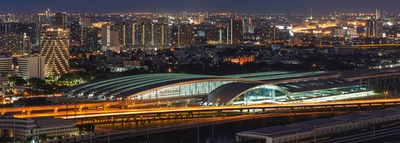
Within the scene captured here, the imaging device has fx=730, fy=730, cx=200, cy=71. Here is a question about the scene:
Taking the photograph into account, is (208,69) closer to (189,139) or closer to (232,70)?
(232,70)

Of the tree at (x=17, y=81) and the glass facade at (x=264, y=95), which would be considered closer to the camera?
the glass facade at (x=264, y=95)

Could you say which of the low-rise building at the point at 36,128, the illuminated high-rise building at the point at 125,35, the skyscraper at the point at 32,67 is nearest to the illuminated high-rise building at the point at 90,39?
the illuminated high-rise building at the point at 125,35

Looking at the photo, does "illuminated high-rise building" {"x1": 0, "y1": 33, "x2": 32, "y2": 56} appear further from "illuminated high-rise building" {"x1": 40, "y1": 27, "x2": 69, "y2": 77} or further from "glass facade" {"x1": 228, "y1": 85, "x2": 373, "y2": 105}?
"glass facade" {"x1": 228, "y1": 85, "x2": 373, "y2": 105}

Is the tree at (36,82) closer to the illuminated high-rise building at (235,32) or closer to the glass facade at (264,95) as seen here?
the glass facade at (264,95)

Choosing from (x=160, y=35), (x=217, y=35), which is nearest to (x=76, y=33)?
(x=160, y=35)

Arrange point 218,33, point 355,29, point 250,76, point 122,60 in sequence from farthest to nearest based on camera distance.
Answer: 1. point 355,29
2. point 218,33
3. point 122,60
4. point 250,76

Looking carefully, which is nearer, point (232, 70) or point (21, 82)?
point (21, 82)

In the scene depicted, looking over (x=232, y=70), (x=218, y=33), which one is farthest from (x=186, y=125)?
(x=218, y=33)

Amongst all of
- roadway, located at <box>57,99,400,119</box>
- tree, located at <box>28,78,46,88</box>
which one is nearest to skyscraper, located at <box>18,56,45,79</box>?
tree, located at <box>28,78,46,88</box>
